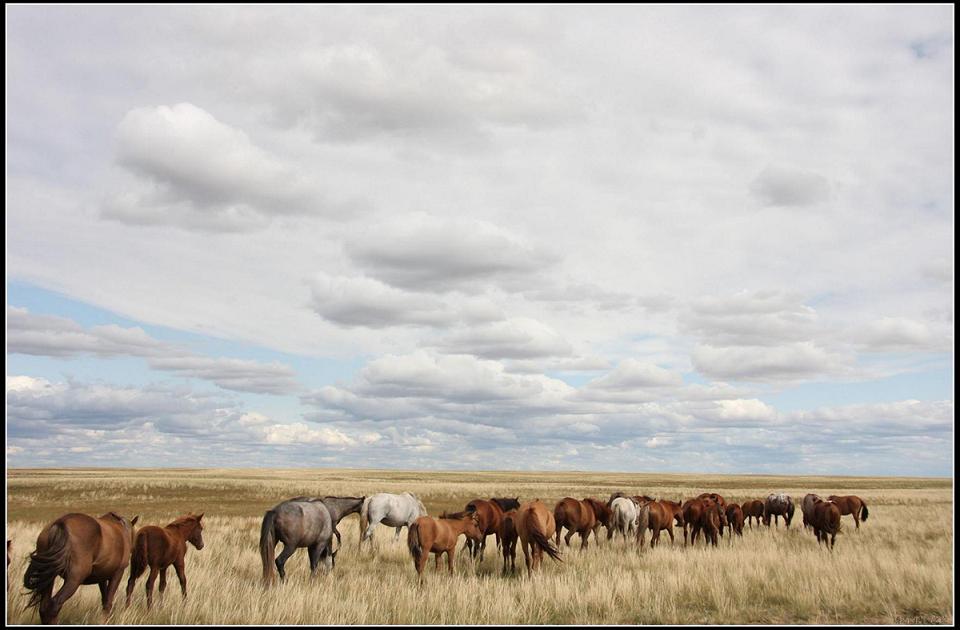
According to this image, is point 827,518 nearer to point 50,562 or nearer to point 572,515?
point 572,515

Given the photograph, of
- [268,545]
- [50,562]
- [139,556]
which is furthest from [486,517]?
[50,562]

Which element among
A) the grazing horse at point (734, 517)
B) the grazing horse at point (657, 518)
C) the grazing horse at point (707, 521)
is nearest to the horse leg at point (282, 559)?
the grazing horse at point (657, 518)

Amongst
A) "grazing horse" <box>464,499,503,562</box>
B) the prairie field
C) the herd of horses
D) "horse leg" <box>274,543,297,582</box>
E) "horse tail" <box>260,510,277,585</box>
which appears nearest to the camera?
the herd of horses

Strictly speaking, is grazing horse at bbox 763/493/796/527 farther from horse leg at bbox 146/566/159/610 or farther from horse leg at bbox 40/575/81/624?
horse leg at bbox 40/575/81/624

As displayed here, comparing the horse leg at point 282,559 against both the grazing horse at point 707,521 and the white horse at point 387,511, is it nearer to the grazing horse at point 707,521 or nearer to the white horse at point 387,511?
the white horse at point 387,511

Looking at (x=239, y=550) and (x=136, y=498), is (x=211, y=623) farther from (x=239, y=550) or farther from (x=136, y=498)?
(x=136, y=498)

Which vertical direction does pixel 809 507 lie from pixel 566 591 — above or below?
below

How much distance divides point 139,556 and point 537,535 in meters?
8.22

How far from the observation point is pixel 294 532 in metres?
13.3

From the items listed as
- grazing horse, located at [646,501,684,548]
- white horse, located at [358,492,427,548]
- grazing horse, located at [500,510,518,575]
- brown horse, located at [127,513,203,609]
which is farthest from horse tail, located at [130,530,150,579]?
grazing horse, located at [646,501,684,548]

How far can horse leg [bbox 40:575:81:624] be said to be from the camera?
328 inches

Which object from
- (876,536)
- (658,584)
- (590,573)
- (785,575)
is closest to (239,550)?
(590,573)

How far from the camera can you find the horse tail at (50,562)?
27.1ft

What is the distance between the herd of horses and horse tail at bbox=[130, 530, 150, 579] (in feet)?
0.05
